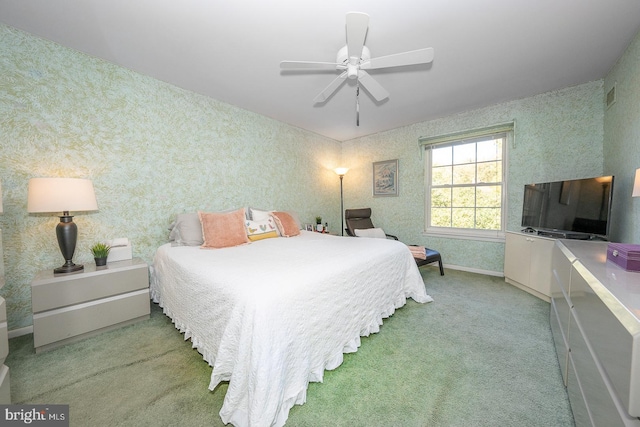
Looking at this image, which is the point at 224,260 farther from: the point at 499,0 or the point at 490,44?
the point at 490,44

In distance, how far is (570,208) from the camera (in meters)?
2.46

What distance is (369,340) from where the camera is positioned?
1928 mm

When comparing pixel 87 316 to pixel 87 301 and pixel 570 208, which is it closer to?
pixel 87 301

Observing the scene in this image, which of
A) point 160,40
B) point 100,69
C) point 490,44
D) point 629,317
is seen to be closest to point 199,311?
point 629,317

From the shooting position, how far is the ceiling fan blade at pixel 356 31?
1384 mm

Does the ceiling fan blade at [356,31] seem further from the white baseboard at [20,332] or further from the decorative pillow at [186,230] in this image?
the white baseboard at [20,332]

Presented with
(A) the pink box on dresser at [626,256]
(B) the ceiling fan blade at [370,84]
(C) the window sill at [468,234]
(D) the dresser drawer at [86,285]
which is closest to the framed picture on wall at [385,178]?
(C) the window sill at [468,234]

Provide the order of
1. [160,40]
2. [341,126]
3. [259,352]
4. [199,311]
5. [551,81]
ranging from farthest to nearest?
[341,126], [551,81], [160,40], [199,311], [259,352]

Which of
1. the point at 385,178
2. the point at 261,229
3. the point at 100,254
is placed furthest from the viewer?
the point at 385,178

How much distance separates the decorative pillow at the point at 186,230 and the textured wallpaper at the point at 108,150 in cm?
22

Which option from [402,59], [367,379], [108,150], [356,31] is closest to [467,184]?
[402,59]

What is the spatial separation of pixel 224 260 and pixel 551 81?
13.1 ft

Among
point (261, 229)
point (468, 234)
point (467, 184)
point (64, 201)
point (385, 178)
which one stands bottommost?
point (468, 234)

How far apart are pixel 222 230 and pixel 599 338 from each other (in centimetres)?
269
